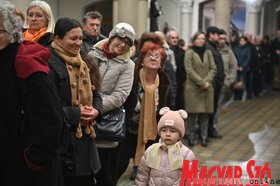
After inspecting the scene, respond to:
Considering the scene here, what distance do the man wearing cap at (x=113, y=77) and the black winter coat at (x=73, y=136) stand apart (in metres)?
0.51

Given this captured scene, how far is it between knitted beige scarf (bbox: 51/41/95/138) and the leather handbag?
536 mm

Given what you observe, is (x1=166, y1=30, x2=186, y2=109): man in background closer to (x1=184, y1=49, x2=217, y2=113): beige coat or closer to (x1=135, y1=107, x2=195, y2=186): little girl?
(x1=184, y1=49, x2=217, y2=113): beige coat

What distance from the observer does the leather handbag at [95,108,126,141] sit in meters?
4.25

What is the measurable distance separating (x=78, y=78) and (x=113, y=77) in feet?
3.06

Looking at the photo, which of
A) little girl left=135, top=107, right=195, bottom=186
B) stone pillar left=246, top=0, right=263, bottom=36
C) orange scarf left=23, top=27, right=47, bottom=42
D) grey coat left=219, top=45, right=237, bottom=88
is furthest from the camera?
stone pillar left=246, top=0, right=263, bottom=36

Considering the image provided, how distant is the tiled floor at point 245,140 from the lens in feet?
22.5

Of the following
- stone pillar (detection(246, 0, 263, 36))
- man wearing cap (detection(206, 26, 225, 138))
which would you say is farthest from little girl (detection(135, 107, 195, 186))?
stone pillar (detection(246, 0, 263, 36))

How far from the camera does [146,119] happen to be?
18.6 feet

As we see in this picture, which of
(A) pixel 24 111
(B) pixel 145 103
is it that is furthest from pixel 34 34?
(B) pixel 145 103

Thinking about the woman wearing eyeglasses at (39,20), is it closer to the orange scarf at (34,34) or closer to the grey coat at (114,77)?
the orange scarf at (34,34)

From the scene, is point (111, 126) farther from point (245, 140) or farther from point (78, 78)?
point (245, 140)

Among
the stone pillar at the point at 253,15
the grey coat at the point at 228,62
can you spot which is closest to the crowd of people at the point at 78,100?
the grey coat at the point at 228,62

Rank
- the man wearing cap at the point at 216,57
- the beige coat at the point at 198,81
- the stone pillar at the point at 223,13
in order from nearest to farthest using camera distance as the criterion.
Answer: the beige coat at the point at 198,81 → the man wearing cap at the point at 216,57 → the stone pillar at the point at 223,13

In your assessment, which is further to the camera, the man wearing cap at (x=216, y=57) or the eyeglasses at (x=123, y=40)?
the man wearing cap at (x=216, y=57)
